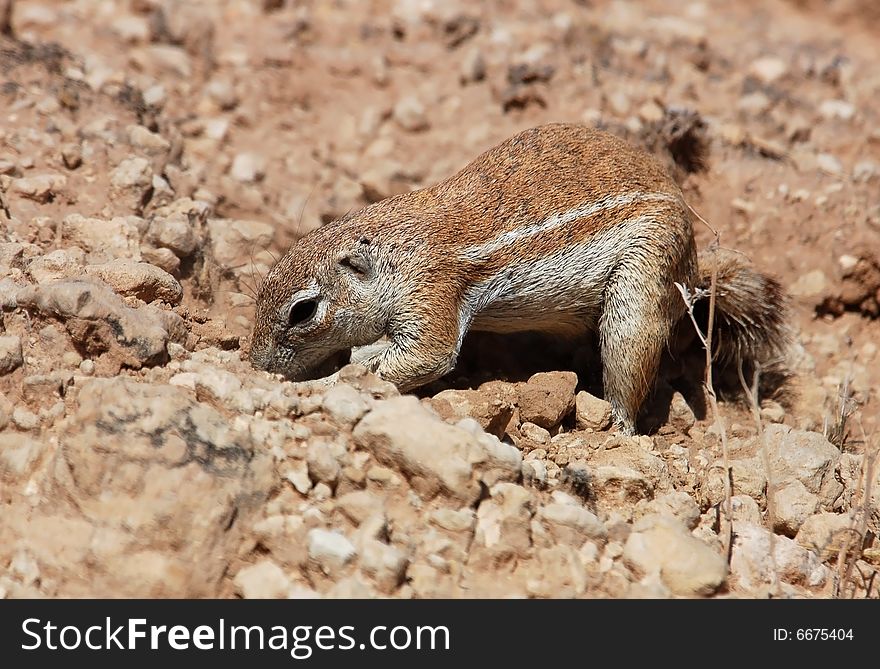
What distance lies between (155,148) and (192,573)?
12.0ft

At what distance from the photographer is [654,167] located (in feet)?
18.6

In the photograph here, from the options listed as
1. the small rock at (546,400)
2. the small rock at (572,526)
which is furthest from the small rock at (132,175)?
the small rock at (572,526)

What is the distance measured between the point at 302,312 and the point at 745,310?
2676 millimetres

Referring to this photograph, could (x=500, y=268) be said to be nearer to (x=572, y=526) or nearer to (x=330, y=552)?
(x=572, y=526)

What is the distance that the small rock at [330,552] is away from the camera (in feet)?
12.0

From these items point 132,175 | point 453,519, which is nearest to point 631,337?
point 453,519

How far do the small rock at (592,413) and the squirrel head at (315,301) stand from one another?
3.99ft

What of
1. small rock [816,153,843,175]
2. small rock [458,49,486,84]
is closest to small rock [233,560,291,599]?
small rock [458,49,486,84]

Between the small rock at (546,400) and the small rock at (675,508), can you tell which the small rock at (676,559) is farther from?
the small rock at (546,400)

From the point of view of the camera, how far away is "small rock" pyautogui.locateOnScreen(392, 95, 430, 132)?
779 centimetres

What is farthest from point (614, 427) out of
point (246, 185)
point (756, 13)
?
→ point (756, 13)

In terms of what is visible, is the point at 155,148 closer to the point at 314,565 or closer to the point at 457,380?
the point at 457,380

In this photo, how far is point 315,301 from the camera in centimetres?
519

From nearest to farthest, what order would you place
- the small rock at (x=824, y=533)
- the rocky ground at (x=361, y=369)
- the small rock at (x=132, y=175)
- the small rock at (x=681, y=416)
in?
the rocky ground at (x=361, y=369) → the small rock at (x=824, y=533) → the small rock at (x=681, y=416) → the small rock at (x=132, y=175)
